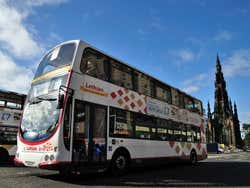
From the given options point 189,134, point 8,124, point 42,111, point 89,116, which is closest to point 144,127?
point 89,116

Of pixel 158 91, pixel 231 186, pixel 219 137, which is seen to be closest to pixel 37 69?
pixel 158 91

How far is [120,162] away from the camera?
9.34 meters

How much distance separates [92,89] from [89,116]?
947mm

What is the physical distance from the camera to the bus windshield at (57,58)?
846cm

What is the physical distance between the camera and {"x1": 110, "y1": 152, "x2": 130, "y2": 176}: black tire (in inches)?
354

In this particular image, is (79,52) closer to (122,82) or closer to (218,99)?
(122,82)

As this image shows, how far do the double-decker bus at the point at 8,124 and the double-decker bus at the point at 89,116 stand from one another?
787 centimetres

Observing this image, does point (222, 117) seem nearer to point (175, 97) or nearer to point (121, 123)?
point (175, 97)

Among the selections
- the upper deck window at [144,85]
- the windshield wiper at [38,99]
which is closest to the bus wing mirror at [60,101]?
the windshield wiper at [38,99]

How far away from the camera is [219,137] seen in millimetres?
80438

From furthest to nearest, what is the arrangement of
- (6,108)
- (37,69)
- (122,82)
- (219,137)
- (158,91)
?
(219,137)
(6,108)
(158,91)
(122,82)
(37,69)

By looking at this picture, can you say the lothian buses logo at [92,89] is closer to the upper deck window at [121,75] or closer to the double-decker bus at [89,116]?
the double-decker bus at [89,116]

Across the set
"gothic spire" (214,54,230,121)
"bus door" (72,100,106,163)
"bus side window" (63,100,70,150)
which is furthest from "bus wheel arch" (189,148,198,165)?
"gothic spire" (214,54,230,121)

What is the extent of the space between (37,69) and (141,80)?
14.5 ft
